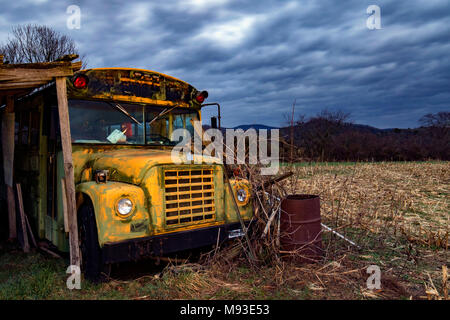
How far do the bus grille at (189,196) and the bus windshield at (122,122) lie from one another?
45.1 inches

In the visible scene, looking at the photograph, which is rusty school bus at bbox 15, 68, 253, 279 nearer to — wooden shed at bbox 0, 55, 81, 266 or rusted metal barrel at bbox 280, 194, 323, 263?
wooden shed at bbox 0, 55, 81, 266

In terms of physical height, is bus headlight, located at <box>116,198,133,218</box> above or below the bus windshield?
below

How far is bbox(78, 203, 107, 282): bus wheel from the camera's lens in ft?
12.2

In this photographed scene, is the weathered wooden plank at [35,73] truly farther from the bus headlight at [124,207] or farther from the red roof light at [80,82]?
the bus headlight at [124,207]

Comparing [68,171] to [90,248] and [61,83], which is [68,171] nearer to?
[90,248]

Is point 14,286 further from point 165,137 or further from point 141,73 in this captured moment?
point 141,73

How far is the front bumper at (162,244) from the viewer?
355 cm

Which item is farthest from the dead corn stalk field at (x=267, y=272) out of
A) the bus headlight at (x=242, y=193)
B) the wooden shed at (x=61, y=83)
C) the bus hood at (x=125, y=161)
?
the bus hood at (x=125, y=161)

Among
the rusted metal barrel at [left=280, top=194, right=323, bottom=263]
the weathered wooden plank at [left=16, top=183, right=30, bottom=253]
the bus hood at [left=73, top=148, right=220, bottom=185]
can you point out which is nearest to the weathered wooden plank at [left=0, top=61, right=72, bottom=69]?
the bus hood at [left=73, top=148, right=220, bottom=185]

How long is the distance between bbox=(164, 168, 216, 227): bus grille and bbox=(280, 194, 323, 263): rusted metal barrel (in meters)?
0.90

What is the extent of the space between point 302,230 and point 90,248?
93.1 inches

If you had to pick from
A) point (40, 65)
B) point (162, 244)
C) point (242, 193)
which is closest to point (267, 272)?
point (242, 193)

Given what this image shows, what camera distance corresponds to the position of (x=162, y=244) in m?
3.80

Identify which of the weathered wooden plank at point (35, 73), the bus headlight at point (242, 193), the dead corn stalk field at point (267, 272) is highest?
the weathered wooden plank at point (35, 73)
